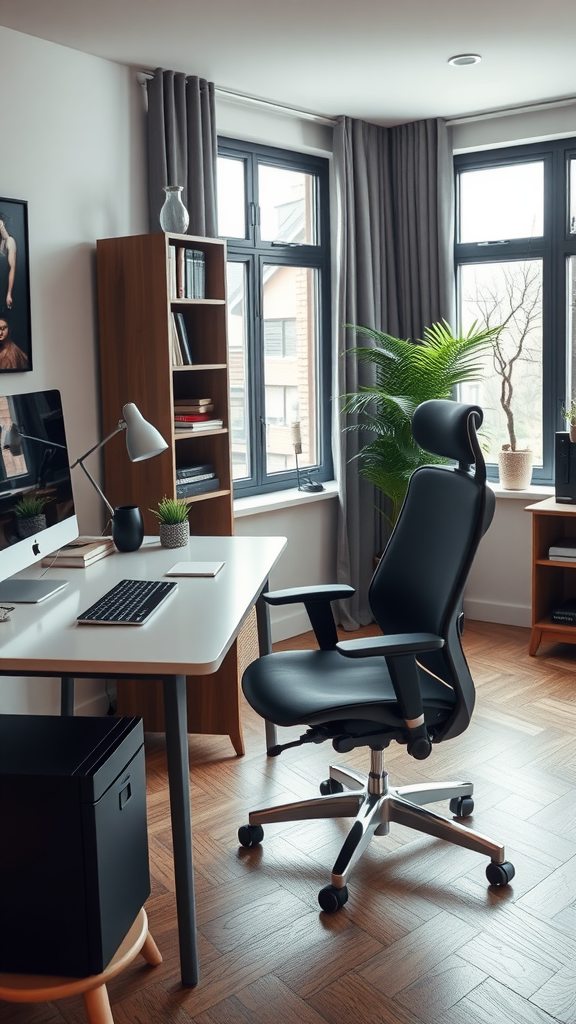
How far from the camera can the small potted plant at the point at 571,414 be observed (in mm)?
4236

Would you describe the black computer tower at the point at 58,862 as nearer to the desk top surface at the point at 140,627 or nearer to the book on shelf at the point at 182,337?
the desk top surface at the point at 140,627

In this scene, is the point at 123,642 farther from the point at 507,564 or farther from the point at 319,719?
the point at 507,564

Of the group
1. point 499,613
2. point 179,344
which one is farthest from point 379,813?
point 499,613

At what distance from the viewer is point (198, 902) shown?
2420 mm

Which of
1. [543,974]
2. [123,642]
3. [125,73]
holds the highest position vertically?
[125,73]

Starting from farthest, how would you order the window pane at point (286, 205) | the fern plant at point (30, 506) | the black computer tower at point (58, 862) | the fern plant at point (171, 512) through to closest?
the window pane at point (286, 205)
the fern plant at point (171, 512)
the fern plant at point (30, 506)
the black computer tower at point (58, 862)

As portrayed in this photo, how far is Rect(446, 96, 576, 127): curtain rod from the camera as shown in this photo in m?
4.39

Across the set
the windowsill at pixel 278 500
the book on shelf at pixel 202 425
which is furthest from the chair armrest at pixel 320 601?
the windowsill at pixel 278 500

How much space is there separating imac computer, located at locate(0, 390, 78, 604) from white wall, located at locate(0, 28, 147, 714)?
2.19 feet

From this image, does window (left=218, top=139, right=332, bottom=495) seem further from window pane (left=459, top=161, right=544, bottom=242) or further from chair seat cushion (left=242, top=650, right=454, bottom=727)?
chair seat cushion (left=242, top=650, right=454, bottom=727)

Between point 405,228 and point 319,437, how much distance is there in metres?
1.15

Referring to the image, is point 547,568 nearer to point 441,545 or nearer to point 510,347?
point 510,347

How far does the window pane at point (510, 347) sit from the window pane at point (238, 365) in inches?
49.5

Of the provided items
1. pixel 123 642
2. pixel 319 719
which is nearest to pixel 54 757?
pixel 123 642
